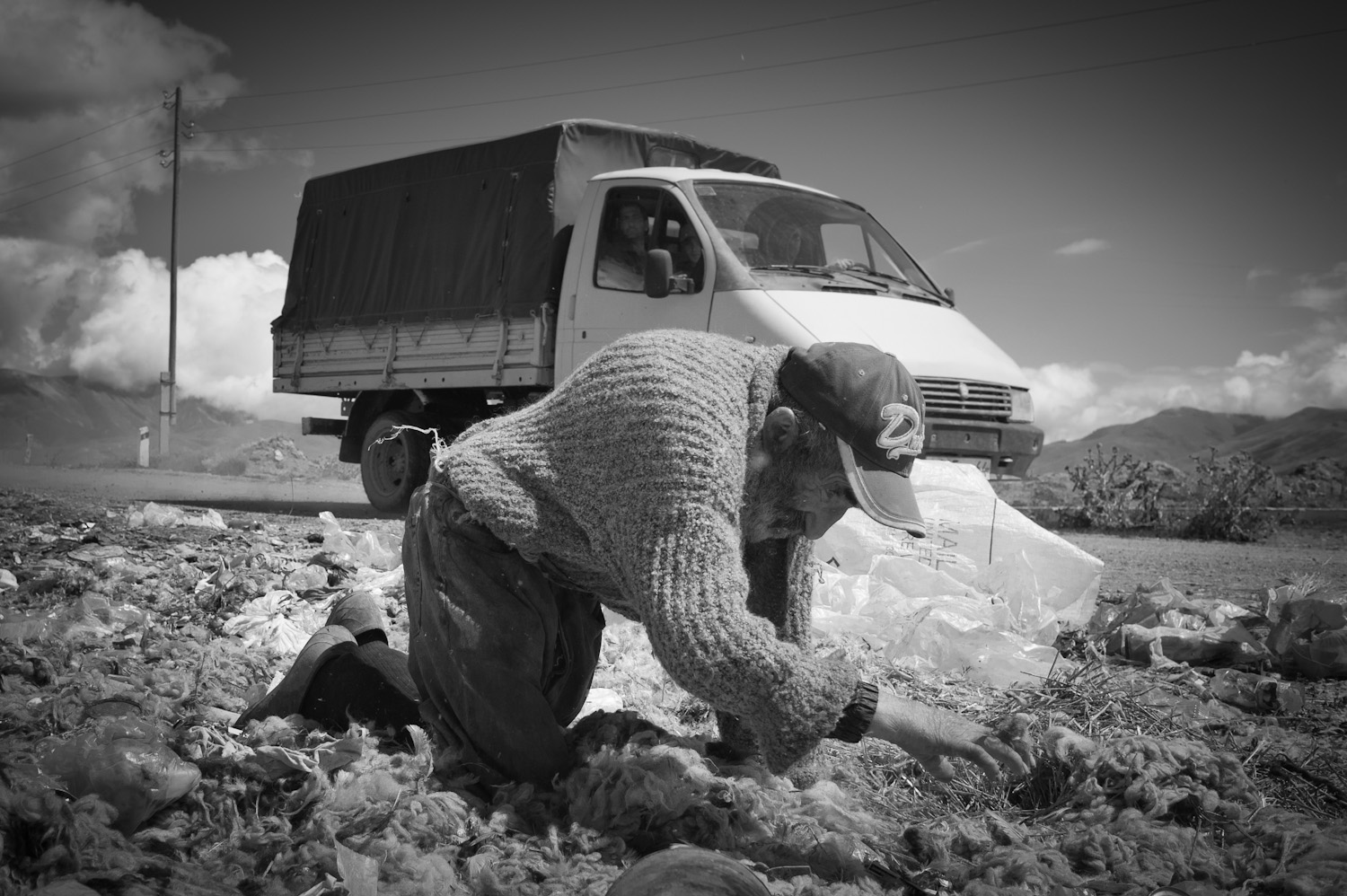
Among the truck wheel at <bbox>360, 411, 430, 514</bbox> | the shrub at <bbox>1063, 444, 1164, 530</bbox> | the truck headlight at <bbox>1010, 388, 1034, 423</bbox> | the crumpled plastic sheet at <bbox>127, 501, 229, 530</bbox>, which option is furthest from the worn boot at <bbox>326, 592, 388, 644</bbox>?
the shrub at <bbox>1063, 444, 1164, 530</bbox>

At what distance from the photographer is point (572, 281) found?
7.08 m

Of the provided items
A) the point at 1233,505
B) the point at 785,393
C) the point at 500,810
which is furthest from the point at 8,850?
the point at 1233,505

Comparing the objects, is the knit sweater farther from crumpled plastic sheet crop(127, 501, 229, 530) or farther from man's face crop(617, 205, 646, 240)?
crumpled plastic sheet crop(127, 501, 229, 530)

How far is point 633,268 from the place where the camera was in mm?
6809

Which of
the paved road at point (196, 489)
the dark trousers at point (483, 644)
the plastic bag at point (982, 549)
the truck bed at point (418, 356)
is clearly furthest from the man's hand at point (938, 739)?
the paved road at point (196, 489)

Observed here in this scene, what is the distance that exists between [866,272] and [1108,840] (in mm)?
5077

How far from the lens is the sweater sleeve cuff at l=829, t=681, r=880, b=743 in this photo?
2.01m

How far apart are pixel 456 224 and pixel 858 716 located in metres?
7.12

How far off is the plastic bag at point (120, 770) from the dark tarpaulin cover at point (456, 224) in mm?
5549

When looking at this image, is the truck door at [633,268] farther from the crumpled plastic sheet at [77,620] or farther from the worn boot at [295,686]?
the worn boot at [295,686]

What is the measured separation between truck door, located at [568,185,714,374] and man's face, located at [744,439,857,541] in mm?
3971

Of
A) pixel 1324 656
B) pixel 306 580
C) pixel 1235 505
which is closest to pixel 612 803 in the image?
pixel 306 580

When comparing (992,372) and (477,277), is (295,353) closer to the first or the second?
(477,277)

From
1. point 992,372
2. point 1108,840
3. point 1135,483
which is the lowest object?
point 1108,840
